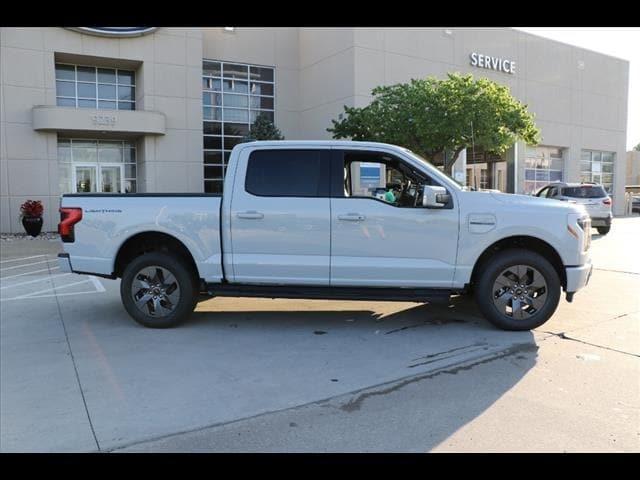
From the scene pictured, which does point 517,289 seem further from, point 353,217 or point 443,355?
point 353,217

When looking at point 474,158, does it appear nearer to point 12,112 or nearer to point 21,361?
point 12,112

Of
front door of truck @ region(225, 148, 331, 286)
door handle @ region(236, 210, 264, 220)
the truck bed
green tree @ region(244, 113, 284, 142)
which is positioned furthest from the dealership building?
door handle @ region(236, 210, 264, 220)

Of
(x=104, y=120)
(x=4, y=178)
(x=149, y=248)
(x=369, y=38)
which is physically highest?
(x=369, y=38)

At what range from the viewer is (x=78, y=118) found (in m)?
20.4

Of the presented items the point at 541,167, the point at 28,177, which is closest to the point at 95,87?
the point at 28,177

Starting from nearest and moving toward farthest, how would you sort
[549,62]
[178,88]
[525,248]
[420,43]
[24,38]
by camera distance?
[525,248]
[24,38]
[178,88]
[420,43]
[549,62]

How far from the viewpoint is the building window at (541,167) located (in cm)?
3159

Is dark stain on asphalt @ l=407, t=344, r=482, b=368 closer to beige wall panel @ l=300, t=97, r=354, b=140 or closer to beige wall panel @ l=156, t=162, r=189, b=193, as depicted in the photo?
beige wall panel @ l=300, t=97, r=354, b=140

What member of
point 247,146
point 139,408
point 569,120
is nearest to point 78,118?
point 247,146

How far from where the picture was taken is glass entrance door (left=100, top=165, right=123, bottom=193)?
2328cm

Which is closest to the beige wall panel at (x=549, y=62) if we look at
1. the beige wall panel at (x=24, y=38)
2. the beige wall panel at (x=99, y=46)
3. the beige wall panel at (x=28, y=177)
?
the beige wall panel at (x=99, y=46)

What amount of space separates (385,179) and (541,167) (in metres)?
28.4

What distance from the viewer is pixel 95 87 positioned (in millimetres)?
22438

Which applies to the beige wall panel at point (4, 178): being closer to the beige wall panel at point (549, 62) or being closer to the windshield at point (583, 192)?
the windshield at point (583, 192)
